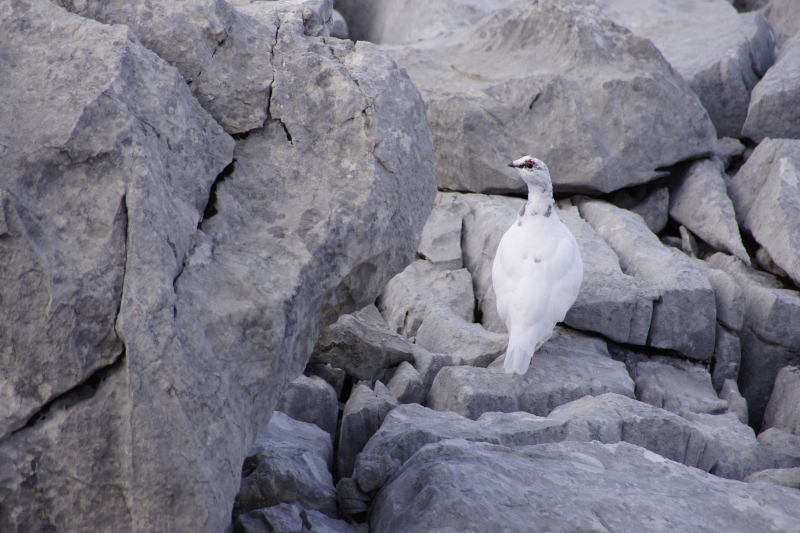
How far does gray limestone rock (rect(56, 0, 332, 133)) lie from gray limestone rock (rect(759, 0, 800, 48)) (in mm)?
9746

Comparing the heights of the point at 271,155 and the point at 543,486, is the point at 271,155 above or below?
above

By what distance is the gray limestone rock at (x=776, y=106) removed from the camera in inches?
291

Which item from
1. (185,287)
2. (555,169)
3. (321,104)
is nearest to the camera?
(185,287)

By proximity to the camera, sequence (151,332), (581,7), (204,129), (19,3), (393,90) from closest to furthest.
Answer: (151,332)
(19,3)
(204,129)
(393,90)
(581,7)

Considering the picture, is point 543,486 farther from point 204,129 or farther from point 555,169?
point 555,169

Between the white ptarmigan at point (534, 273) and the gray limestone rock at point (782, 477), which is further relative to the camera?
the white ptarmigan at point (534, 273)

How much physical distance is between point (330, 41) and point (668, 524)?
2.52 metres

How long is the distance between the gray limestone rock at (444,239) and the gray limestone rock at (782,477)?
325cm

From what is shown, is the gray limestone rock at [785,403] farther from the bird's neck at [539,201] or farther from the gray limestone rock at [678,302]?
the bird's neck at [539,201]

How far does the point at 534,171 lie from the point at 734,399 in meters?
2.60

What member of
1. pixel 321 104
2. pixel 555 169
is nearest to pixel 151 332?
pixel 321 104

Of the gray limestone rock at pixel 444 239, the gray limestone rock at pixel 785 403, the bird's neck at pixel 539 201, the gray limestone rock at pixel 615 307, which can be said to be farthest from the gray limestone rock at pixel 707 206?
the gray limestone rock at pixel 444 239

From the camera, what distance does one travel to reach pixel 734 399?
509cm

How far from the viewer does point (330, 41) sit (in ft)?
9.11
